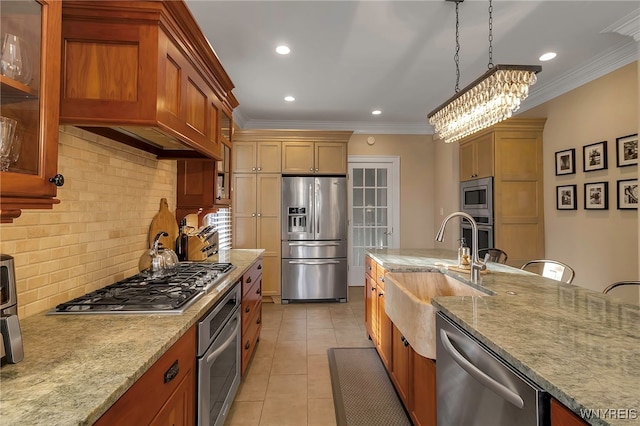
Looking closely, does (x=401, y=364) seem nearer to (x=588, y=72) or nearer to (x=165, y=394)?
(x=165, y=394)

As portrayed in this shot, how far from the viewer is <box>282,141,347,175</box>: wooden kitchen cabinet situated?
14.5ft

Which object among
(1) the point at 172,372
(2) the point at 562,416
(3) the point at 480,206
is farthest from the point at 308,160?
(2) the point at 562,416

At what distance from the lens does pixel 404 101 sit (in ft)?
13.7

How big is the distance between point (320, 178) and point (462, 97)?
2.35 m

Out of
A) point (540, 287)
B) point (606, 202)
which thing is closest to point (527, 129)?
point (606, 202)

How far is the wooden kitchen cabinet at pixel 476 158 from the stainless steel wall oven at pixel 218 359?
322 cm

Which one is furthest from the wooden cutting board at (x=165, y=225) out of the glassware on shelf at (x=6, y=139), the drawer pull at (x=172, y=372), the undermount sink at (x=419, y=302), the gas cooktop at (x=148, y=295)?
the undermount sink at (x=419, y=302)

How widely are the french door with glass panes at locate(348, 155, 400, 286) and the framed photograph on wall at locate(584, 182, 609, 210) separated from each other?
2631 mm

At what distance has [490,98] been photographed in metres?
2.06

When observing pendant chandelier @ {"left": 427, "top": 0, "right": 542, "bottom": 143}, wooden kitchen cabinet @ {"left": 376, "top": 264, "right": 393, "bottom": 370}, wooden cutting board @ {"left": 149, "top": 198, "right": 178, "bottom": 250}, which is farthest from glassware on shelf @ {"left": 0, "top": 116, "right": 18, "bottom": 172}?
pendant chandelier @ {"left": 427, "top": 0, "right": 542, "bottom": 143}

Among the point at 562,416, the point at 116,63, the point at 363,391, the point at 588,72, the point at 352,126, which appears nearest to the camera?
the point at 562,416

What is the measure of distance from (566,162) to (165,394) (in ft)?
13.2

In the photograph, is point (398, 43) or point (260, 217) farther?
point (260, 217)

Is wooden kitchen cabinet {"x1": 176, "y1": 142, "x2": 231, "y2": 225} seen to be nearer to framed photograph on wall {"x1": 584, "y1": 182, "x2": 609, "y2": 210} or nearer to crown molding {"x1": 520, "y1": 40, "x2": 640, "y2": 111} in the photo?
framed photograph on wall {"x1": 584, "y1": 182, "x2": 609, "y2": 210}
